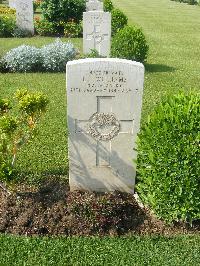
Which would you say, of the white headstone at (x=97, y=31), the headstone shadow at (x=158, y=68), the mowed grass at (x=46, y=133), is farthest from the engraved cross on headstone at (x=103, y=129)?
the white headstone at (x=97, y=31)

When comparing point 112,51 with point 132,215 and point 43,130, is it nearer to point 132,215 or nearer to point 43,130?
point 43,130

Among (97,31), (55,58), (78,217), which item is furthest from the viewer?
(97,31)

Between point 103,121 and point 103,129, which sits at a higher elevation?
point 103,121

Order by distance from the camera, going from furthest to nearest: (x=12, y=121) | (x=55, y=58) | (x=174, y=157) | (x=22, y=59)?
1. (x=55, y=58)
2. (x=22, y=59)
3. (x=12, y=121)
4. (x=174, y=157)

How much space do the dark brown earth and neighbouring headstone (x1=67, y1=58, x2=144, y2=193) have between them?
30cm

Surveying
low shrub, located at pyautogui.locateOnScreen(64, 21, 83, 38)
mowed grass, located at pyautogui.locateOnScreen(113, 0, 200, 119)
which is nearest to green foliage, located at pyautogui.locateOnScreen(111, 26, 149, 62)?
mowed grass, located at pyautogui.locateOnScreen(113, 0, 200, 119)

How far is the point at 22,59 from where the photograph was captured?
12203 millimetres

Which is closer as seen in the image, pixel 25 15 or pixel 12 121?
pixel 12 121

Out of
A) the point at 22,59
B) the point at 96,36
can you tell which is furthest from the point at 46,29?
the point at 22,59

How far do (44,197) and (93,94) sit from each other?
4.89 feet

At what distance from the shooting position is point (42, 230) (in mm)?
4883

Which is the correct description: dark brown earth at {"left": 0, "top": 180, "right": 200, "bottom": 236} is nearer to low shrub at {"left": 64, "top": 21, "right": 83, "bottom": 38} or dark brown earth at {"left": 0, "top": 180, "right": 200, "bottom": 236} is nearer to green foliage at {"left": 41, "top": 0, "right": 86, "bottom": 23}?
low shrub at {"left": 64, "top": 21, "right": 83, "bottom": 38}

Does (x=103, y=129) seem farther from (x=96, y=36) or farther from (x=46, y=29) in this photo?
(x=46, y=29)

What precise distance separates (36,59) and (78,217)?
836 centimetres
